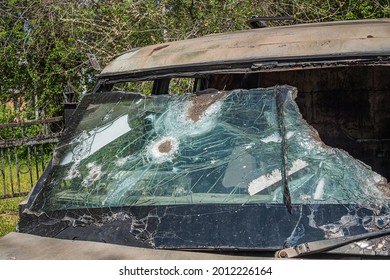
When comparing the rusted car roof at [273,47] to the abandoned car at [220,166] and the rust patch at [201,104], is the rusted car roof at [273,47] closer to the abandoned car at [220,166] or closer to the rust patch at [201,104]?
the abandoned car at [220,166]

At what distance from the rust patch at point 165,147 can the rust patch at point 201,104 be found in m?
0.17

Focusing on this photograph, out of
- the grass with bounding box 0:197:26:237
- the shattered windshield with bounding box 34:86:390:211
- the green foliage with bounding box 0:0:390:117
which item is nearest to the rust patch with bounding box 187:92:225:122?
the shattered windshield with bounding box 34:86:390:211

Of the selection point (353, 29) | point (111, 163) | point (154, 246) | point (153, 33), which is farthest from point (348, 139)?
point (153, 33)

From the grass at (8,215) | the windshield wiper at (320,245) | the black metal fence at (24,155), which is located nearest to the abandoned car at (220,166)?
the windshield wiper at (320,245)

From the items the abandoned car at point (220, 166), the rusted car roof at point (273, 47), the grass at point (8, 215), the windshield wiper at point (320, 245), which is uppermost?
the rusted car roof at point (273, 47)

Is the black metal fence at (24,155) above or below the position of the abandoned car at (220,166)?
below

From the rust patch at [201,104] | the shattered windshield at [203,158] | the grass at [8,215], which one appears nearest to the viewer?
the shattered windshield at [203,158]

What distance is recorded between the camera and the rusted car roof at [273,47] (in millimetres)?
2566

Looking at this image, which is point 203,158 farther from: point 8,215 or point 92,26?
point 92,26

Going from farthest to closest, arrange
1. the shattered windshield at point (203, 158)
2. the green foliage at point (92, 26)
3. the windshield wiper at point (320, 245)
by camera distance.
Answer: the green foliage at point (92, 26), the shattered windshield at point (203, 158), the windshield wiper at point (320, 245)

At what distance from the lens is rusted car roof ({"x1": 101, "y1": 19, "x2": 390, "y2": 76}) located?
2.57 m

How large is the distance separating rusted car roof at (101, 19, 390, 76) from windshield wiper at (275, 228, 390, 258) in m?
0.81

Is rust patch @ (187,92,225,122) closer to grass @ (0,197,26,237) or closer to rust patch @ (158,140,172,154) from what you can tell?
rust patch @ (158,140,172,154)

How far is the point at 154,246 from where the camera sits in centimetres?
220
